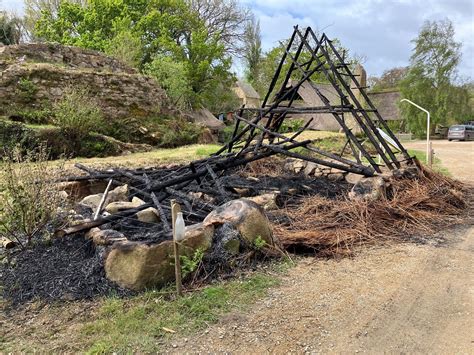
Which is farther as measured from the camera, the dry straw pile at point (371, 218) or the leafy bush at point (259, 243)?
the dry straw pile at point (371, 218)

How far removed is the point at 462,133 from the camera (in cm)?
3067

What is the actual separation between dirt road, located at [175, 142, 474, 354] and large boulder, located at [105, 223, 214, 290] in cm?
80

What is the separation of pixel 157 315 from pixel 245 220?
1.44 metres

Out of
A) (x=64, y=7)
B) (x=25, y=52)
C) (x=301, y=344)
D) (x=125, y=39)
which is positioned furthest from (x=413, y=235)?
(x=64, y=7)

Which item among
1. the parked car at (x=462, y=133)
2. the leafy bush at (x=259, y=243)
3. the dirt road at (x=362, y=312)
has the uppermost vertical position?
the parked car at (x=462, y=133)

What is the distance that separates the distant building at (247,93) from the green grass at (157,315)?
4225cm

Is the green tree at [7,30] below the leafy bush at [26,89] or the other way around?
the other way around

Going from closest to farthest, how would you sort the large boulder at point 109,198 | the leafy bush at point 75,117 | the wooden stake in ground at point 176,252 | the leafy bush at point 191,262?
the wooden stake in ground at point 176,252 → the leafy bush at point 191,262 → the large boulder at point 109,198 → the leafy bush at point 75,117

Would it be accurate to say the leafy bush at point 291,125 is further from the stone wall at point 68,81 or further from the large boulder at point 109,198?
the large boulder at point 109,198

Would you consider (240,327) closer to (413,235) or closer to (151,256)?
(151,256)

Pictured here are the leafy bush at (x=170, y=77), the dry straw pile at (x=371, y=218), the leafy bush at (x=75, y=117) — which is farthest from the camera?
the leafy bush at (x=170, y=77)

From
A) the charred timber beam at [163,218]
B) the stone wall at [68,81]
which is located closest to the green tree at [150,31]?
the stone wall at [68,81]

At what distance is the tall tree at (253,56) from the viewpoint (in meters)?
41.9

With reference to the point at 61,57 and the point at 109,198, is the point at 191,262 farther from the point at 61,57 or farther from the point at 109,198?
the point at 61,57
